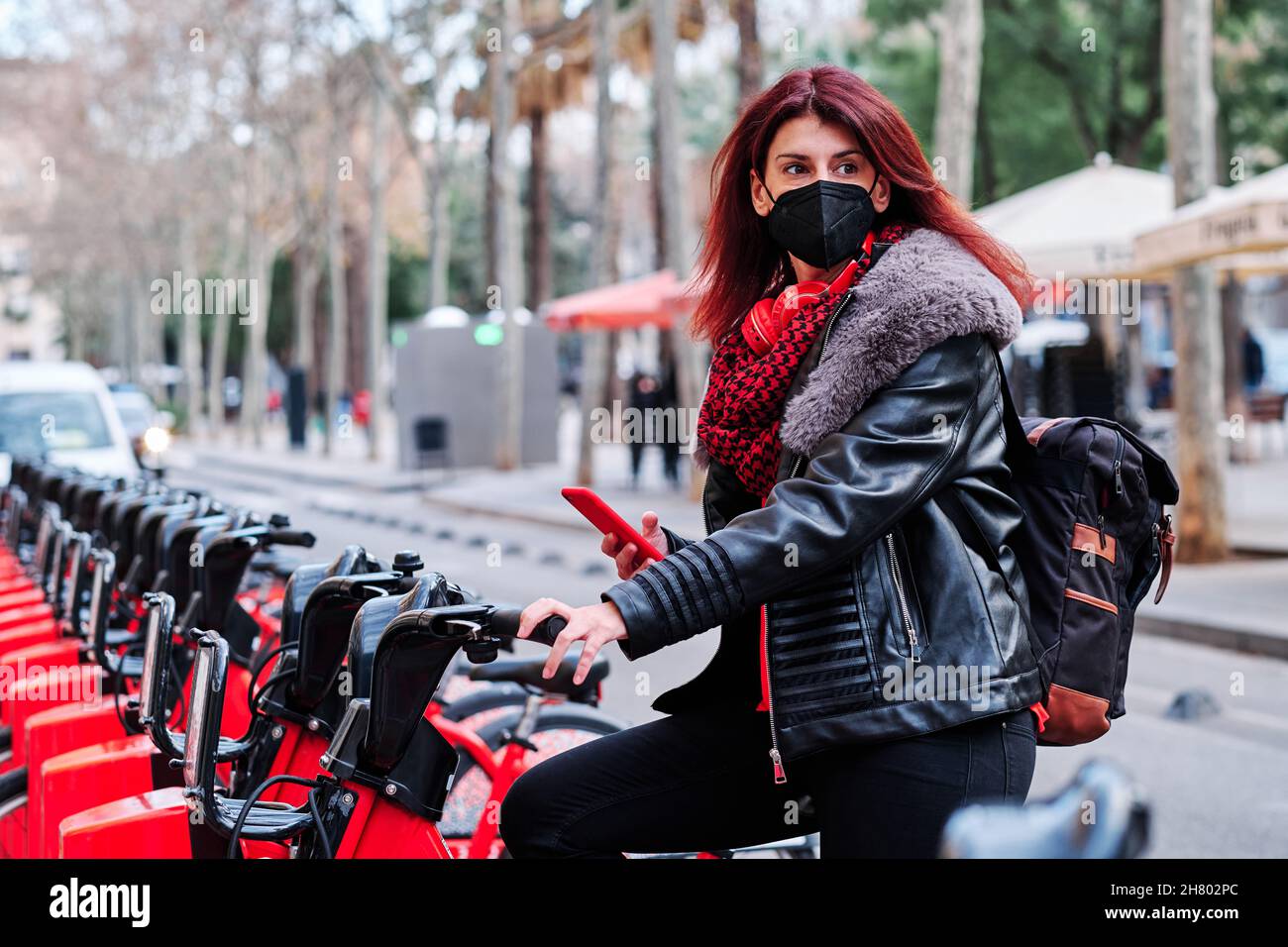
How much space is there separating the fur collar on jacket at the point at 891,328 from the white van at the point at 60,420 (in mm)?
9838

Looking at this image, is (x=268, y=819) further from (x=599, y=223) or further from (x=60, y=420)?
(x=599, y=223)

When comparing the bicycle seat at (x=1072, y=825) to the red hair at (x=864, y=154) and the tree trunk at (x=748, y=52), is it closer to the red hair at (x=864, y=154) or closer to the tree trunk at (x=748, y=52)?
the red hair at (x=864, y=154)

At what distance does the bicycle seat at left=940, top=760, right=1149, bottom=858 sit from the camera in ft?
3.87

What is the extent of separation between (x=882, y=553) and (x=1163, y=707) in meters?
5.90

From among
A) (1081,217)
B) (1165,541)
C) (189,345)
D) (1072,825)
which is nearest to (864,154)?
(1165,541)

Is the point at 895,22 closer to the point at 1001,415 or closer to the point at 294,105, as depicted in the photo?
the point at 294,105

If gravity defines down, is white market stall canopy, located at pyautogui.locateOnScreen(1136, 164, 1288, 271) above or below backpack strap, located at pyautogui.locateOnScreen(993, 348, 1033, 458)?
above

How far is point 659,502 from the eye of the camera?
18.5 m

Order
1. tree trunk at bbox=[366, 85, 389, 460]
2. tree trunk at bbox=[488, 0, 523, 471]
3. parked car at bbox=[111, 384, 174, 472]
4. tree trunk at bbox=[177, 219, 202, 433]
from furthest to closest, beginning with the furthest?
tree trunk at bbox=[177, 219, 202, 433] < tree trunk at bbox=[366, 85, 389, 460] < tree trunk at bbox=[488, 0, 523, 471] < parked car at bbox=[111, 384, 174, 472]

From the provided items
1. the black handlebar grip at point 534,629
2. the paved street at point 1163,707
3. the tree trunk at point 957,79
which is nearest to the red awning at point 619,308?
the paved street at point 1163,707

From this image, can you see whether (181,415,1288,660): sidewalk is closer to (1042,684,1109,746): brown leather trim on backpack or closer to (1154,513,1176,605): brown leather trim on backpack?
(1154,513,1176,605): brown leather trim on backpack

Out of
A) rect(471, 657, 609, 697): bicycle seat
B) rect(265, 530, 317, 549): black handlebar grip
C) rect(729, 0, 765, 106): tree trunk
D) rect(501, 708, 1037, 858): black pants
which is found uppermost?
rect(729, 0, 765, 106): tree trunk

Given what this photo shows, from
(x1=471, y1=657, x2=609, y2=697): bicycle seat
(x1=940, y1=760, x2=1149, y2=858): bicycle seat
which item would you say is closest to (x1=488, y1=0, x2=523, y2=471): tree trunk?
(x1=471, y1=657, x2=609, y2=697): bicycle seat
